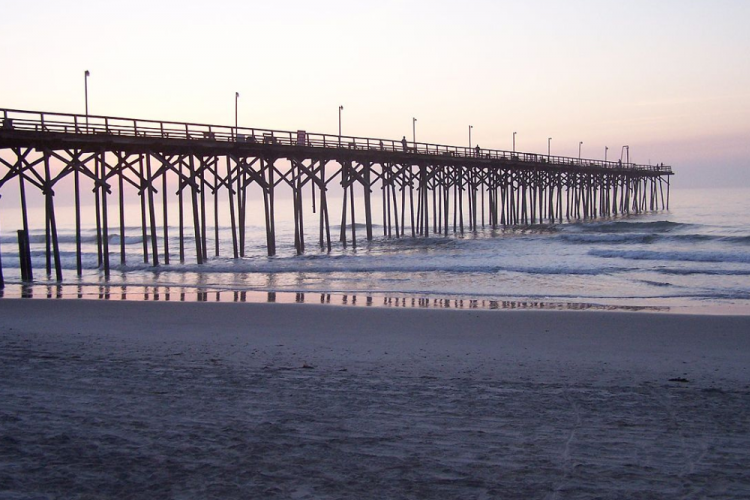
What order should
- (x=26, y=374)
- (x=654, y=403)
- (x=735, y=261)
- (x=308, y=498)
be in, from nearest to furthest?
(x=308, y=498) → (x=654, y=403) → (x=26, y=374) → (x=735, y=261)

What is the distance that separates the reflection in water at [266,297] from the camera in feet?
37.7

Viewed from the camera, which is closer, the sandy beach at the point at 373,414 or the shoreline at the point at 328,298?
the sandy beach at the point at 373,414

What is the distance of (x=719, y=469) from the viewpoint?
373 centimetres

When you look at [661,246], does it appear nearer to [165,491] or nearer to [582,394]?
[582,394]

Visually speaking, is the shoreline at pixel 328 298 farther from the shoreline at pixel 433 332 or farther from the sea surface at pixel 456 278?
the shoreline at pixel 433 332

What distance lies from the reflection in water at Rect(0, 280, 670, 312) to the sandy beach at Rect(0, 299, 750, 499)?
9.16 ft

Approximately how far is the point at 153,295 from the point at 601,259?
13.8 m

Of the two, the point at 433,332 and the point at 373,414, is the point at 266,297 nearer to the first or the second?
the point at 433,332

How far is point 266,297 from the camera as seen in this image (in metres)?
12.9

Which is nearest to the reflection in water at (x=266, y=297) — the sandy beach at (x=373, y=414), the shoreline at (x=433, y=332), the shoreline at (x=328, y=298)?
the shoreline at (x=328, y=298)

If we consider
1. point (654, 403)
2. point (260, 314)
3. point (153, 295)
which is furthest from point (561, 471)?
point (153, 295)

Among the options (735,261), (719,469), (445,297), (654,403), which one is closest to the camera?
(719,469)

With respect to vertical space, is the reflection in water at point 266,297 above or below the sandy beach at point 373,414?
below

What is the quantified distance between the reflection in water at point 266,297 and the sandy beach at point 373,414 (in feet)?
9.16
